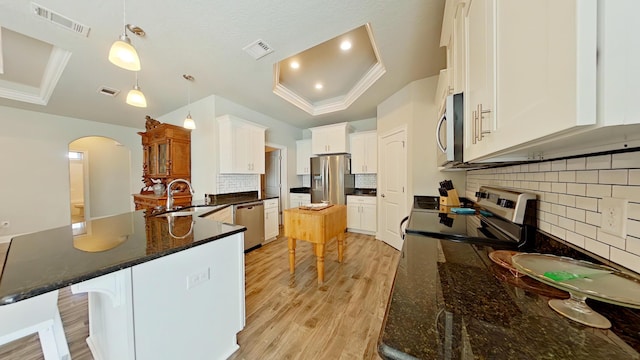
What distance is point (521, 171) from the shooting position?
125 cm

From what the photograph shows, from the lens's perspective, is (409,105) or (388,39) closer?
(388,39)

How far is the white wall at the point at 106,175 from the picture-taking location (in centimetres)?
560

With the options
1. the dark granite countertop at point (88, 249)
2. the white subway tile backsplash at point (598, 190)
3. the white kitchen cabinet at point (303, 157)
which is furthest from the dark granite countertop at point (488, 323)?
the white kitchen cabinet at point (303, 157)

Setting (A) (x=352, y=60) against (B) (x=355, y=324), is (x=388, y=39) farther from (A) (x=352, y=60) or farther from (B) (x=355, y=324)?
(B) (x=355, y=324)

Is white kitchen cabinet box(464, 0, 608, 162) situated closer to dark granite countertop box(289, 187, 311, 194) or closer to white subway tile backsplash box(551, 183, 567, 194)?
white subway tile backsplash box(551, 183, 567, 194)

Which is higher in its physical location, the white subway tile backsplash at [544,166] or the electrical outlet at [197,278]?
the white subway tile backsplash at [544,166]

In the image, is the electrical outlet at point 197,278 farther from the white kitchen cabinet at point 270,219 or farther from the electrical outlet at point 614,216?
the white kitchen cabinet at point 270,219

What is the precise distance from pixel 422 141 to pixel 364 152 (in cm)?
149

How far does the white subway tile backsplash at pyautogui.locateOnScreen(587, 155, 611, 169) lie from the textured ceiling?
1.61m

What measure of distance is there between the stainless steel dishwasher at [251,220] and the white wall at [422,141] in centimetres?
246

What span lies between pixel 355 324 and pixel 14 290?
190 centimetres

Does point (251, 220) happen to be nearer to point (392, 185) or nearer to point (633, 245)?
point (392, 185)

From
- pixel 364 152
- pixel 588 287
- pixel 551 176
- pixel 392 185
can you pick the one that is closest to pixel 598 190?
pixel 551 176

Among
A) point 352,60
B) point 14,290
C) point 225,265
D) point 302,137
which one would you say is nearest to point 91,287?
point 14,290
